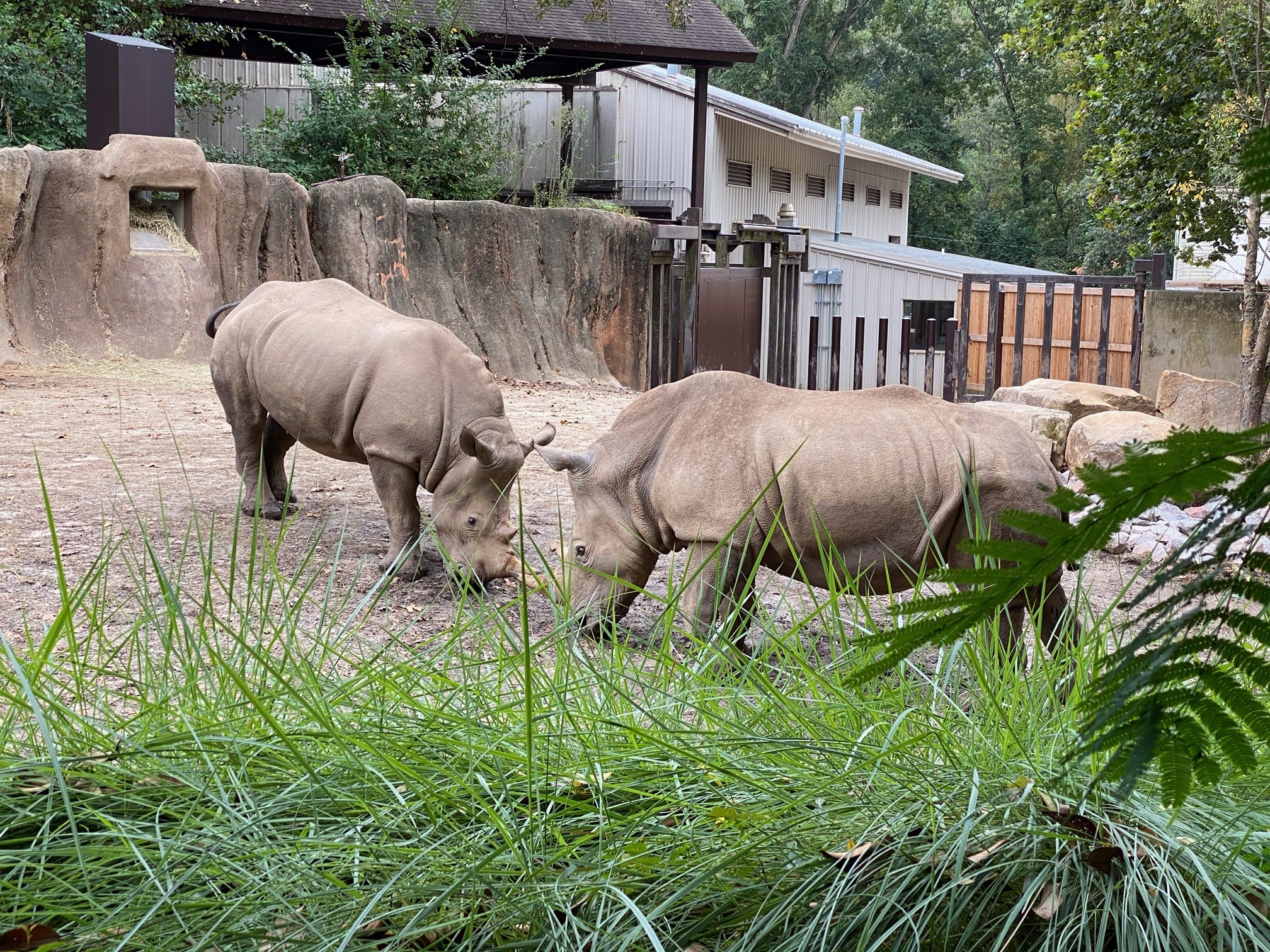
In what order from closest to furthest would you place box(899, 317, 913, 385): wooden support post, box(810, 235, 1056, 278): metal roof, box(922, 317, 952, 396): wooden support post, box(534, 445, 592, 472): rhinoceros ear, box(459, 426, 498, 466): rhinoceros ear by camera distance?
box(534, 445, 592, 472): rhinoceros ear → box(459, 426, 498, 466): rhinoceros ear → box(922, 317, 952, 396): wooden support post → box(899, 317, 913, 385): wooden support post → box(810, 235, 1056, 278): metal roof

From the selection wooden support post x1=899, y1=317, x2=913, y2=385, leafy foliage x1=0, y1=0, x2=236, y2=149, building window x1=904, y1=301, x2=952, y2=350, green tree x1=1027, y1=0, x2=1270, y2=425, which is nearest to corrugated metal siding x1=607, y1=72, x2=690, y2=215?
wooden support post x1=899, y1=317, x2=913, y2=385

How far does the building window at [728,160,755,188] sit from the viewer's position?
90.8ft

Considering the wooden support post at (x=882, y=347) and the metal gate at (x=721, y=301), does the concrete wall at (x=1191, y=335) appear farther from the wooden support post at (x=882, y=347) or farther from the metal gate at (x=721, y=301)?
the wooden support post at (x=882, y=347)

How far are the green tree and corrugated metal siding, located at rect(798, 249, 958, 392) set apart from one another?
12.1 m

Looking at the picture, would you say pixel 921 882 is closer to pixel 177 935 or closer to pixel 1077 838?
pixel 1077 838

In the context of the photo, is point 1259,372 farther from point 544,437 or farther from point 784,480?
point 544,437

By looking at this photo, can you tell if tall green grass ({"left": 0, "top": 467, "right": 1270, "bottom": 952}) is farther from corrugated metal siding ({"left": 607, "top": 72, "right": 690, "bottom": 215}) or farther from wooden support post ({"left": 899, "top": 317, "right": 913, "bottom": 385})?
corrugated metal siding ({"left": 607, "top": 72, "right": 690, "bottom": 215})

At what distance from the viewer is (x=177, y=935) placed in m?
1.71

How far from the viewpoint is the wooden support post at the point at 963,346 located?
16.2 metres

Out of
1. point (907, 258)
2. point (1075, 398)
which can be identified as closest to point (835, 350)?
point (1075, 398)

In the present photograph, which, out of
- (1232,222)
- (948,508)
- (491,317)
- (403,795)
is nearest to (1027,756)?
(403,795)

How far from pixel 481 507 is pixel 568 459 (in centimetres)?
107

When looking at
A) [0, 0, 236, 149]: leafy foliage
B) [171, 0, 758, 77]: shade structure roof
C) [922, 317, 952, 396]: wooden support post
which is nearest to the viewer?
[0, 0, 236, 149]: leafy foliage

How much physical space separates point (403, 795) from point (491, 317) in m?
12.4
